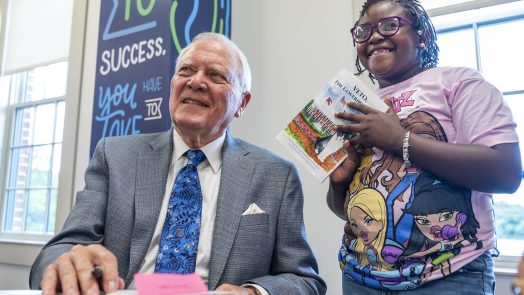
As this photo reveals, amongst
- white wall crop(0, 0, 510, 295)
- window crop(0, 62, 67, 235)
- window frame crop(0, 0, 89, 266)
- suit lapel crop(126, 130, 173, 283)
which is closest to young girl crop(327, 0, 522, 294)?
suit lapel crop(126, 130, 173, 283)

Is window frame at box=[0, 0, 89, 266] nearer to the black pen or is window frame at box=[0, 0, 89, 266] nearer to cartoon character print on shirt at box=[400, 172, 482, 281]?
the black pen

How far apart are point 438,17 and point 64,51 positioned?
2.74 m

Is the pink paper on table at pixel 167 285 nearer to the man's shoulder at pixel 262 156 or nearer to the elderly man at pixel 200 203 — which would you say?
the elderly man at pixel 200 203

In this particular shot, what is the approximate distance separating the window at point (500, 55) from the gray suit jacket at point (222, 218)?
38.3 inches

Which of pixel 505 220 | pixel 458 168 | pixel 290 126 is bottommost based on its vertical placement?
pixel 505 220

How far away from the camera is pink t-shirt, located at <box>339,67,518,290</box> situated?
849 mm

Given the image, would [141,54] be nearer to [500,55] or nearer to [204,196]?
[204,196]

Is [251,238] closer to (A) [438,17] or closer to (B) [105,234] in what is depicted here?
(B) [105,234]

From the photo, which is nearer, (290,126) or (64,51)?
(290,126)

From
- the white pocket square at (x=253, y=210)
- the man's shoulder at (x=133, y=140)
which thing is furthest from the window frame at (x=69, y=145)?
the white pocket square at (x=253, y=210)

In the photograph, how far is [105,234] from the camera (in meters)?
1.13

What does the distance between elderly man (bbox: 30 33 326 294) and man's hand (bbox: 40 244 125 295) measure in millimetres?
256

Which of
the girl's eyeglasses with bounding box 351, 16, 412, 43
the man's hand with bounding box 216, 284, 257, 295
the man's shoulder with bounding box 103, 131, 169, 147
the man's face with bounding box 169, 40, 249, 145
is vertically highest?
the girl's eyeglasses with bounding box 351, 16, 412, 43

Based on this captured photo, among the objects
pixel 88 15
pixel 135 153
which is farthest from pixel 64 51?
pixel 135 153
